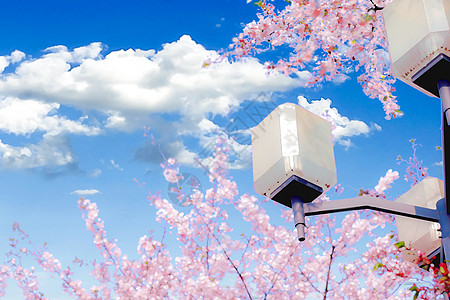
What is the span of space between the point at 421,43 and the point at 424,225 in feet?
7.21

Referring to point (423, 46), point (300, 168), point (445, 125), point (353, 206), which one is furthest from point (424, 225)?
point (423, 46)

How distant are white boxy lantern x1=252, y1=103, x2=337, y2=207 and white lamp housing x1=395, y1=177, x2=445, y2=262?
1.53 m

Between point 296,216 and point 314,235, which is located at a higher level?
point 314,235

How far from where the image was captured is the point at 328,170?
285 cm

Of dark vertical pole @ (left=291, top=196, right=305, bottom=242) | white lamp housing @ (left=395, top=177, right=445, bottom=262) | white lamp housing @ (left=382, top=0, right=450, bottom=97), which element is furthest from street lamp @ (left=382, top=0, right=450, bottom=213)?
white lamp housing @ (left=395, top=177, right=445, bottom=262)

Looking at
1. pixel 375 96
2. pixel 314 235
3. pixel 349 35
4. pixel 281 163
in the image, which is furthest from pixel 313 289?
pixel 281 163

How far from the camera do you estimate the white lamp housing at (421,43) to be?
2277 mm

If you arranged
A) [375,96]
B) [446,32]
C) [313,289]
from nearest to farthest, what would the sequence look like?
1. [446,32]
2. [375,96]
3. [313,289]

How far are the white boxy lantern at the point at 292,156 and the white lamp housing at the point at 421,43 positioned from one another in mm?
645

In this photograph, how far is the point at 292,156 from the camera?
8.86 feet

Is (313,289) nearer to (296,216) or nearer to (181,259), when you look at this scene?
(181,259)

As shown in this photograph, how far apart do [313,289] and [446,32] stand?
17.7 ft

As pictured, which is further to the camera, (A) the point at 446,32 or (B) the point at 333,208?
(B) the point at 333,208

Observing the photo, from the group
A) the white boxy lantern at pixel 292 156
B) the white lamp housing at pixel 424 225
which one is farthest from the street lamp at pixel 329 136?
the white lamp housing at pixel 424 225
